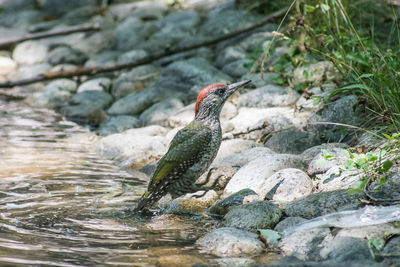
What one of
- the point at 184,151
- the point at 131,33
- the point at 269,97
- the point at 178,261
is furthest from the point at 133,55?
the point at 178,261

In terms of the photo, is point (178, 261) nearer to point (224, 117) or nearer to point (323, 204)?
point (323, 204)

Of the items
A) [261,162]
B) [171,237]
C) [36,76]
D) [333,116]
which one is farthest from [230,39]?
[171,237]

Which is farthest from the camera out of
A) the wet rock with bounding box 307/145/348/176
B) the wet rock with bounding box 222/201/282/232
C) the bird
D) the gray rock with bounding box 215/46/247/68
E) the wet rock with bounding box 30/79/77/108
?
the wet rock with bounding box 30/79/77/108

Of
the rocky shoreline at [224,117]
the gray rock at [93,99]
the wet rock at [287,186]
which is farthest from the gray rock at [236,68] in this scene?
the wet rock at [287,186]

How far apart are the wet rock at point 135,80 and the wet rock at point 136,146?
190cm

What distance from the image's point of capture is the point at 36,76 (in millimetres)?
10320

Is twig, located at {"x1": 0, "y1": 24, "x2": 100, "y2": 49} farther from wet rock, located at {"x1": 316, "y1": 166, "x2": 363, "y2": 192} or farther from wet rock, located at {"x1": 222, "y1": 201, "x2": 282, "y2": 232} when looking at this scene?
wet rock, located at {"x1": 222, "y1": 201, "x2": 282, "y2": 232}

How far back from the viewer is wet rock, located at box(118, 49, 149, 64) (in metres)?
10.8

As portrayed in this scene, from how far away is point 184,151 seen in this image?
5.69 meters

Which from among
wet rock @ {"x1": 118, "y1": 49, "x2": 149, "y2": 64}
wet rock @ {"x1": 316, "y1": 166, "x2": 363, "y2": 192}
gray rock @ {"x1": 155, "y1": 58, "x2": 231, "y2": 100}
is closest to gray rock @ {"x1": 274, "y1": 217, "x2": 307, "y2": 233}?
wet rock @ {"x1": 316, "y1": 166, "x2": 363, "y2": 192}

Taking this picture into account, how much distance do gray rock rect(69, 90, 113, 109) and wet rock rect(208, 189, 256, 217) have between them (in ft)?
16.0

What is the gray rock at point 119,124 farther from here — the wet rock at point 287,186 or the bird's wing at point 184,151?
the wet rock at point 287,186

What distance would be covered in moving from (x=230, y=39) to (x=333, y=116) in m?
4.24

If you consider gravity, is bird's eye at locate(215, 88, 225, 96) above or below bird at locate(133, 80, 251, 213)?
above
